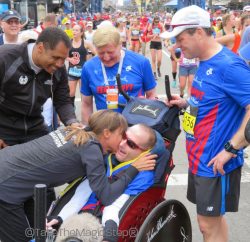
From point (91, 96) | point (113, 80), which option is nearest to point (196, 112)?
point (113, 80)

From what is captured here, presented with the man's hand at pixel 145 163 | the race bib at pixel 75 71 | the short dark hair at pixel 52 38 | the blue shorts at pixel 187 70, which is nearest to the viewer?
the man's hand at pixel 145 163

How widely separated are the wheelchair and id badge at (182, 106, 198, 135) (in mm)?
224

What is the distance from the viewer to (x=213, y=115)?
298 cm

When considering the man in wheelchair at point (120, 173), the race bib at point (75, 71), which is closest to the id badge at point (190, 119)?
the man in wheelchair at point (120, 173)

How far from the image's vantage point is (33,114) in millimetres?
3656

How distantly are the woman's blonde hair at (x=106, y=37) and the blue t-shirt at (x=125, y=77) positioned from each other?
263mm

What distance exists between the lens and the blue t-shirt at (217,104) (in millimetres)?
2850

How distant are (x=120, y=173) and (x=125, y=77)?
124 cm

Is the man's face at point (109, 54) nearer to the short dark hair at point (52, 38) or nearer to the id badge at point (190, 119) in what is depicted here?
the short dark hair at point (52, 38)

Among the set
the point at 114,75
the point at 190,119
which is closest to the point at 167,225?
the point at 190,119

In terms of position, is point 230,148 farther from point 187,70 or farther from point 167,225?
point 187,70

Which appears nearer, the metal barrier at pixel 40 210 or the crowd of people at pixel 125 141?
the metal barrier at pixel 40 210

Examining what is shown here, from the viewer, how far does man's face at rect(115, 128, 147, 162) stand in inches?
122

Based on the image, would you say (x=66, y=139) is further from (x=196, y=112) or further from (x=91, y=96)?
(x=91, y=96)
